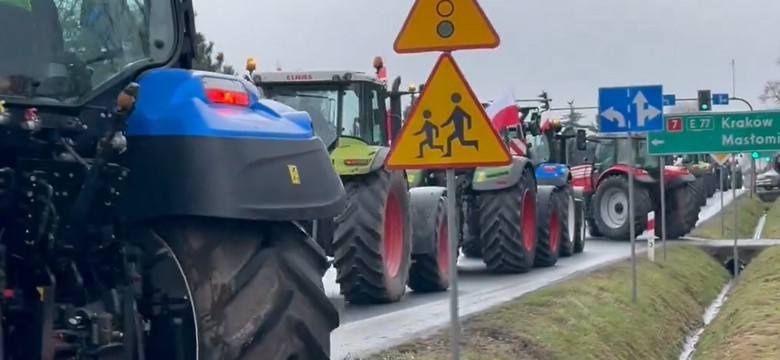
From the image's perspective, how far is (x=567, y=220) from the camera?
22516mm

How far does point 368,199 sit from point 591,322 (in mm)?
2544

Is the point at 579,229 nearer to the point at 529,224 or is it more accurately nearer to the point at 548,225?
the point at 548,225

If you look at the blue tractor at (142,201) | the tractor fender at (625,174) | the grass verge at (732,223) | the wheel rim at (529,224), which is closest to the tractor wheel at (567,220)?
the wheel rim at (529,224)

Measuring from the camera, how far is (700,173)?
161 ft

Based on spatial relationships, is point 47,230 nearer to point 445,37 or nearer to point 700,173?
point 445,37

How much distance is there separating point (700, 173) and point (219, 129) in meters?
45.5

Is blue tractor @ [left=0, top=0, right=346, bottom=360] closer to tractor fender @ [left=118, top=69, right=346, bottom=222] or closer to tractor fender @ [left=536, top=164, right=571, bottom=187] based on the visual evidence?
tractor fender @ [left=118, top=69, right=346, bottom=222]

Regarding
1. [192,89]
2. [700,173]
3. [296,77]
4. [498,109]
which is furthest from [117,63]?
[700,173]

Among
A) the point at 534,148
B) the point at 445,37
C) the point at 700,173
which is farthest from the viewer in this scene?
the point at 700,173

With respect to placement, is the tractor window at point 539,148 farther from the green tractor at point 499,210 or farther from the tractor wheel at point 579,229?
the green tractor at point 499,210

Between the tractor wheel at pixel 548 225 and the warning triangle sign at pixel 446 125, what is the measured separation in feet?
41.5

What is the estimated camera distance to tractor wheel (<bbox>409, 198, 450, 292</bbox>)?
16.0 m

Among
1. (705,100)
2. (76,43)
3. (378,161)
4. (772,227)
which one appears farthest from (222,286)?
(772,227)

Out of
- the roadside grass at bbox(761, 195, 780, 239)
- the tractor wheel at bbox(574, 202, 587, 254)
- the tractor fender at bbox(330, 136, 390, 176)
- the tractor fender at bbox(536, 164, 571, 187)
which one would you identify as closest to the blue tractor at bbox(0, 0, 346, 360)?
the tractor fender at bbox(330, 136, 390, 176)
